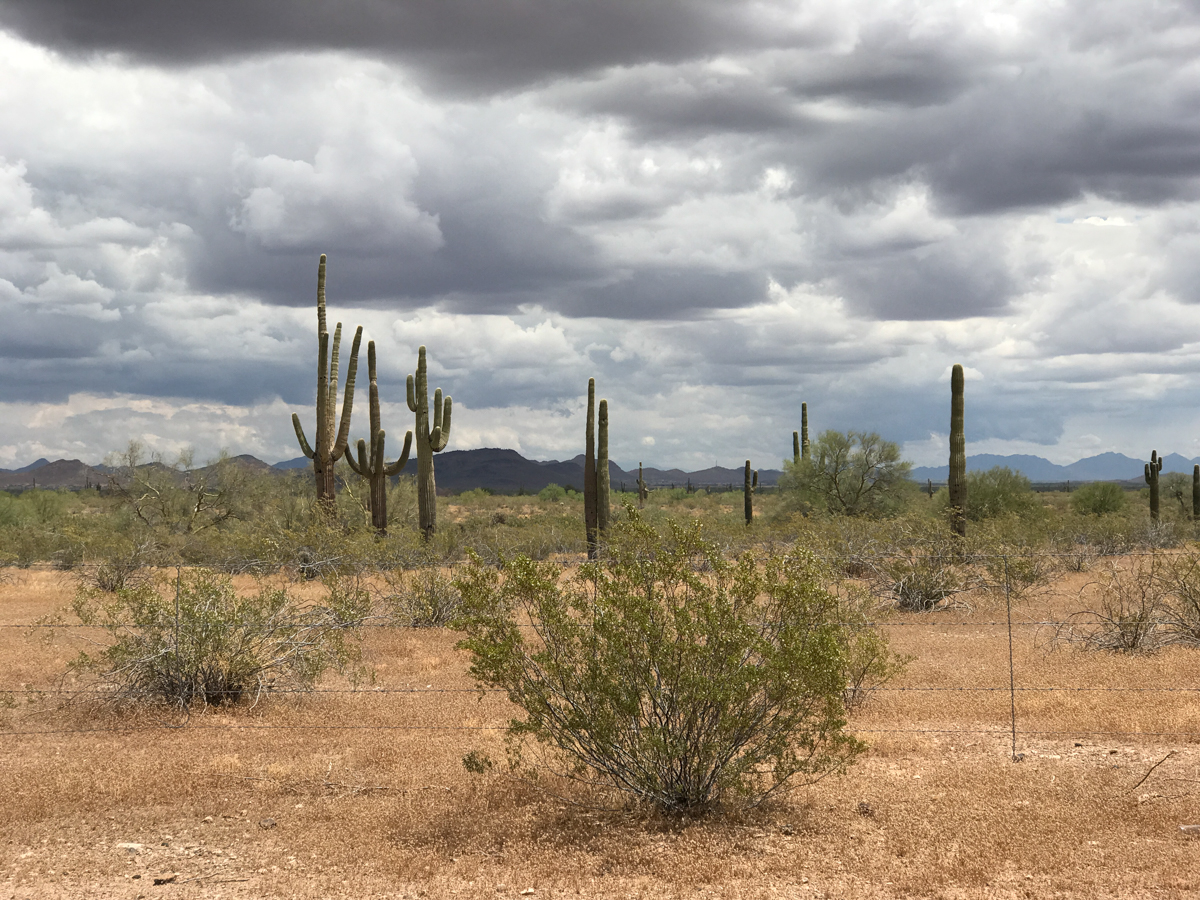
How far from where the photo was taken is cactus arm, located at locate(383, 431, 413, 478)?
28.6 m

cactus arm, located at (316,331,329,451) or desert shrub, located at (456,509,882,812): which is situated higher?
cactus arm, located at (316,331,329,451)

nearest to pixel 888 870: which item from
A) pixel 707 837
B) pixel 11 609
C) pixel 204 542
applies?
pixel 707 837

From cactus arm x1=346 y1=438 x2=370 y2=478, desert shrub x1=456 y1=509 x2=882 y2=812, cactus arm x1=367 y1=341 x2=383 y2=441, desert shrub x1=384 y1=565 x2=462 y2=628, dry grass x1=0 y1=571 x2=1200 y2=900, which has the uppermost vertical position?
cactus arm x1=367 y1=341 x2=383 y2=441

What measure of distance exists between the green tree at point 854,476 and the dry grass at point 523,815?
92.0 feet

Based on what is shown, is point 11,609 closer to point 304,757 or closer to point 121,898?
point 304,757

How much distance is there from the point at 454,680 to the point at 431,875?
681 cm

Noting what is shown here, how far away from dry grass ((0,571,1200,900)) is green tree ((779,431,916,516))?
28042 mm

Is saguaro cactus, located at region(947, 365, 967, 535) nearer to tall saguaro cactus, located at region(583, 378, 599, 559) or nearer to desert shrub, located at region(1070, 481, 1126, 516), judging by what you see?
tall saguaro cactus, located at region(583, 378, 599, 559)

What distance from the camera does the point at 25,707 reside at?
11562 mm

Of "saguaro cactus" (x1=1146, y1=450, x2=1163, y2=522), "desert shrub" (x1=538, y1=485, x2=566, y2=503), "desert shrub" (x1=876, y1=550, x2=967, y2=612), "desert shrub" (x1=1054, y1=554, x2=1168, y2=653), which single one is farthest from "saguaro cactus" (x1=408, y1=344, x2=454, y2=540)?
"desert shrub" (x1=538, y1=485, x2=566, y2=503)

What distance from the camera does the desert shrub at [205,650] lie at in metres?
11.6

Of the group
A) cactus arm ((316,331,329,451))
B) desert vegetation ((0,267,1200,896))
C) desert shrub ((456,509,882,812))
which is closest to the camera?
desert vegetation ((0,267,1200,896))

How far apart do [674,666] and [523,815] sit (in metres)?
1.72

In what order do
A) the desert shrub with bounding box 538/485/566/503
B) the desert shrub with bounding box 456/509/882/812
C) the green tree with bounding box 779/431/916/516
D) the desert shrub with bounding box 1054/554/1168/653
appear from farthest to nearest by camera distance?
the desert shrub with bounding box 538/485/566/503 → the green tree with bounding box 779/431/916/516 → the desert shrub with bounding box 1054/554/1168/653 → the desert shrub with bounding box 456/509/882/812
